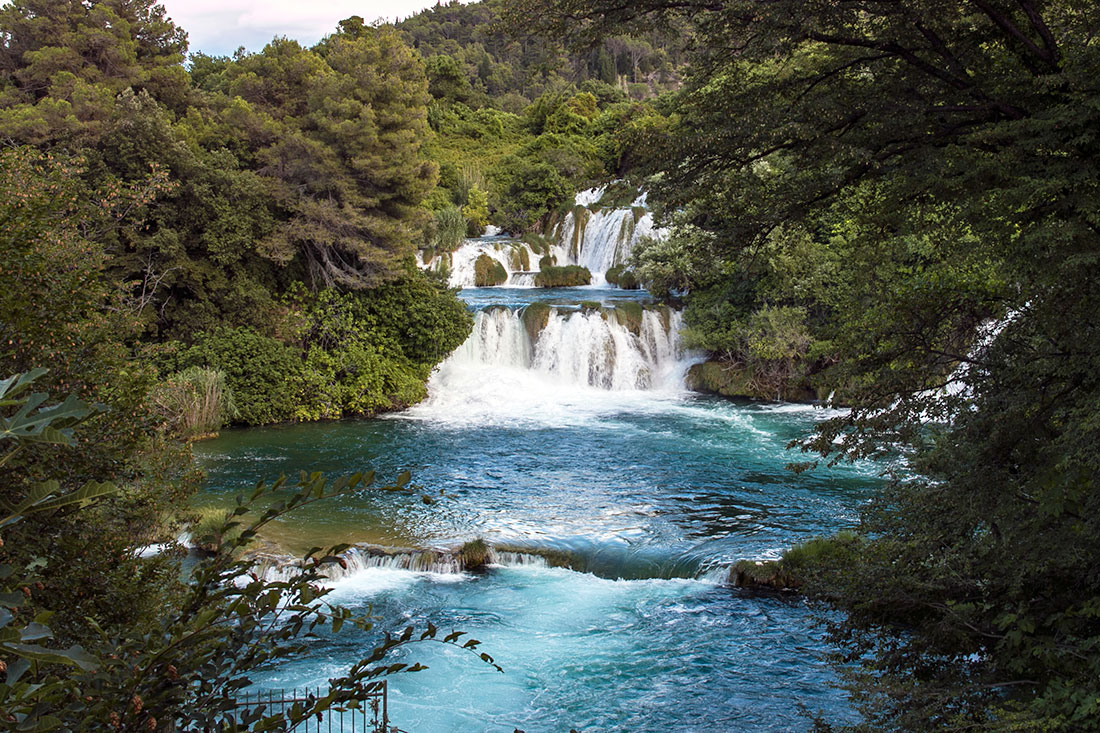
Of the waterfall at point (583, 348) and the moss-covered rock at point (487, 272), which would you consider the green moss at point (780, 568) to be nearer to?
the waterfall at point (583, 348)

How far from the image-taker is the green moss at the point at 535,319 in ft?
67.4

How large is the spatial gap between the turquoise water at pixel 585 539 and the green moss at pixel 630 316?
7.07 ft

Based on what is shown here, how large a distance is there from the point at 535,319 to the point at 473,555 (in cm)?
1095

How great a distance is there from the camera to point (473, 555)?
1027cm

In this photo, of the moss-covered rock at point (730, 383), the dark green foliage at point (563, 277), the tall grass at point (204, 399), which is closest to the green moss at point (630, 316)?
the moss-covered rock at point (730, 383)

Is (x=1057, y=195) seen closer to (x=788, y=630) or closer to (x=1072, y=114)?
(x=1072, y=114)

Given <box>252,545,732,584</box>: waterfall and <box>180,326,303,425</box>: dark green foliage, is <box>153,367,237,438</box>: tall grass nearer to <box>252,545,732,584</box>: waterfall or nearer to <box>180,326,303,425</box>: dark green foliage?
<box>180,326,303,425</box>: dark green foliage

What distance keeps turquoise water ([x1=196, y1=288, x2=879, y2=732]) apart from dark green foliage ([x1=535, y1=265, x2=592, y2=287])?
7291 millimetres

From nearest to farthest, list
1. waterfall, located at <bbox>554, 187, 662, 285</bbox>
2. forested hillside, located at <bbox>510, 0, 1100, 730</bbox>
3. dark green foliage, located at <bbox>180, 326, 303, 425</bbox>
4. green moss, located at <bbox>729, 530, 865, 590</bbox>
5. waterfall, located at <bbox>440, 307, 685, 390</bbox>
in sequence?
forested hillside, located at <bbox>510, 0, 1100, 730</bbox> → green moss, located at <bbox>729, 530, 865, 590</bbox> → dark green foliage, located at <bbox>180, 326, 303, 425</bbox> → waterfall, located at <bbox>440, 307, 685, 390</bbox> → waterfall, located at <bbox>554, 187, 662, 285</bbox>

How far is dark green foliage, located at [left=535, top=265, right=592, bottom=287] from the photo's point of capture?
2628 cm

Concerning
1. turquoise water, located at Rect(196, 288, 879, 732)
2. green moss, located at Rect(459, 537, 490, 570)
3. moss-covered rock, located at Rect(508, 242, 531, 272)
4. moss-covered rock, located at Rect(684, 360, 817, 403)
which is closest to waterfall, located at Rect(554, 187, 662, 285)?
moss-covered rock, located at Rect(508, 242, 531, 272)

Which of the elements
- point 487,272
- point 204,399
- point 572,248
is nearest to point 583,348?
point 487,272

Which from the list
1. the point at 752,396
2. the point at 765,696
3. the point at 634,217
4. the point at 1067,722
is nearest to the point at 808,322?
the point at 752,396

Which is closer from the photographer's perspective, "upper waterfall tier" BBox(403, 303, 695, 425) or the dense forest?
the dense forest
